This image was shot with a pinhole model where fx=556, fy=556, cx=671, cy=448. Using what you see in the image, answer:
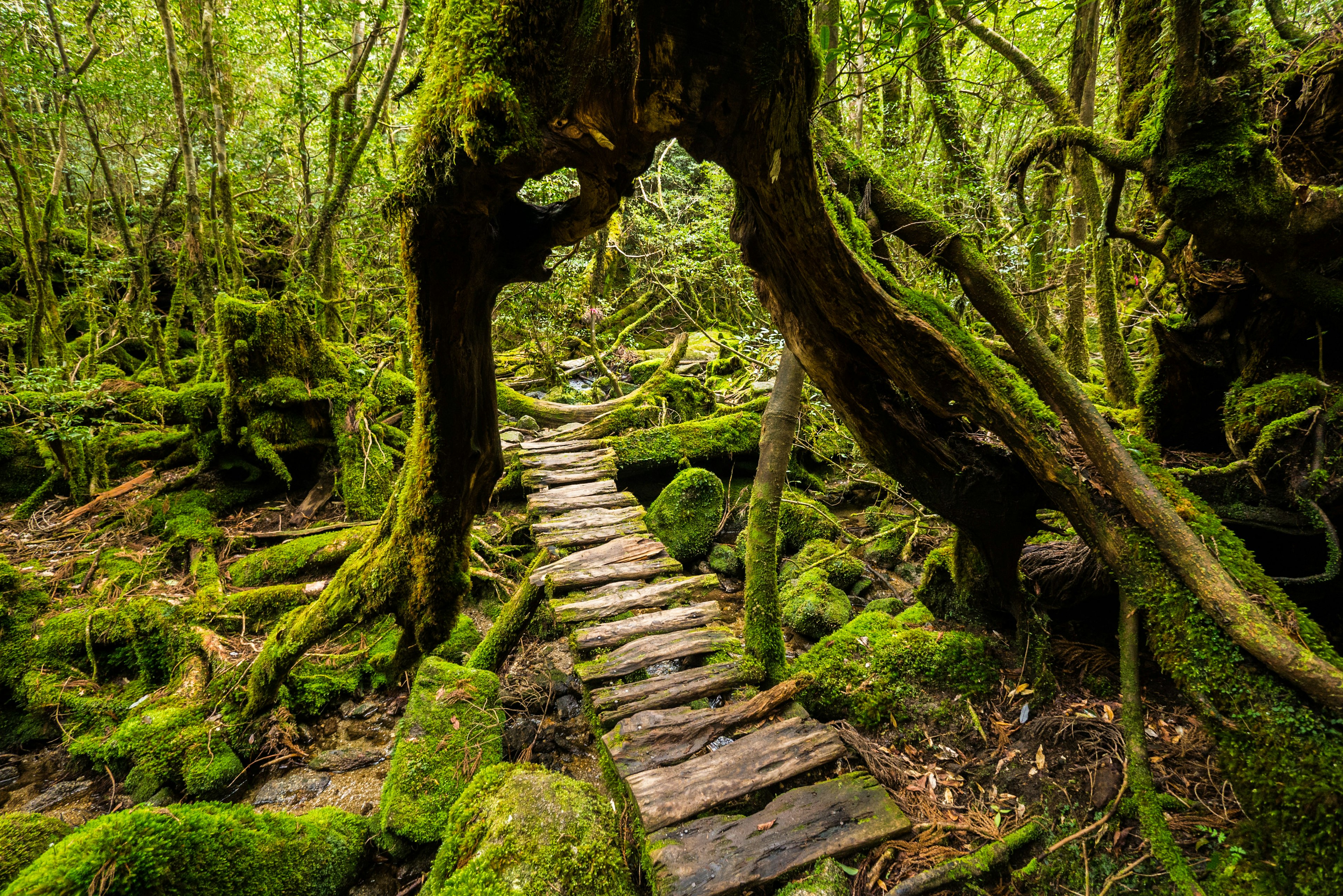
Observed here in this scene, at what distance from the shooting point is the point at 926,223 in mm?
3088

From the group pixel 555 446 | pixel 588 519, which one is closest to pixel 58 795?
pixel 588 519

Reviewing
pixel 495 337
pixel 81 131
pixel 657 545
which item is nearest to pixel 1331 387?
pixel 657 545

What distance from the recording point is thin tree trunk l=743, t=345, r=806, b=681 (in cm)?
383

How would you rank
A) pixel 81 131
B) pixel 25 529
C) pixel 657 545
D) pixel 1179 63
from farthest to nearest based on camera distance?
pixel 81 131 → pixel 25 529 → pixel 657 545 → pixel 1179 63

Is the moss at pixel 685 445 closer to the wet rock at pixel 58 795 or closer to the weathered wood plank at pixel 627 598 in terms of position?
the weathered wood plank at pixel 627 598

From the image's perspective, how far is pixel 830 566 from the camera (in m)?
5.93

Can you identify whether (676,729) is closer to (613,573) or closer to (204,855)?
(613,573)

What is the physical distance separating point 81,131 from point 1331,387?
18799mm

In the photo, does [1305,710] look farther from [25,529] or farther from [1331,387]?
[25,529]

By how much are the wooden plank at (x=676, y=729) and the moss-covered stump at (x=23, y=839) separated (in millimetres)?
2540

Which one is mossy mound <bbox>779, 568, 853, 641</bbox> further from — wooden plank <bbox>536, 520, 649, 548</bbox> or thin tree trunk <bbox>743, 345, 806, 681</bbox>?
wooden plank <bbox>536, 520, 649, 548</bbox>

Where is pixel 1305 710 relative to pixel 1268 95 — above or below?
below

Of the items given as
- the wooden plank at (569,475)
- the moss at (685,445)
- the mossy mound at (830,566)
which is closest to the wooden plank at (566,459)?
the wooden plank at (569,475)

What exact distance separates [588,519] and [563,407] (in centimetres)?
369
